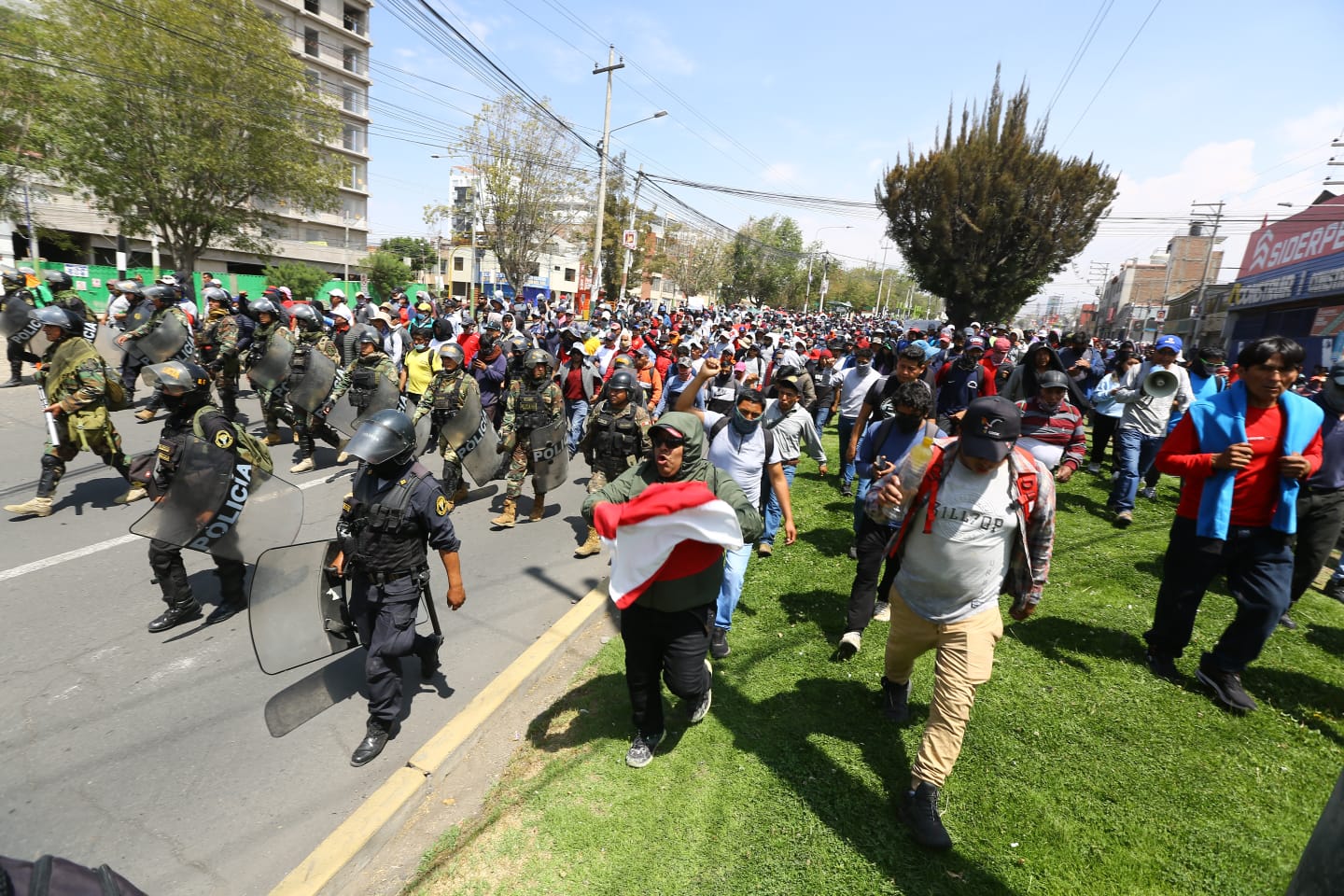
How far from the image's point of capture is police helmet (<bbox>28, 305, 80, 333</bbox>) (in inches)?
219

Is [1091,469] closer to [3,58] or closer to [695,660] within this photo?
[695,660]

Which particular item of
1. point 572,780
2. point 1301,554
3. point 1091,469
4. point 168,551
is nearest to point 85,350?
point 168,551

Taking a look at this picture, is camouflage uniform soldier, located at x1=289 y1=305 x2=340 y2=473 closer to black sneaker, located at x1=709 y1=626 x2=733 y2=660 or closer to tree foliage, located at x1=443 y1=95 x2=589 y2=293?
black sneaker, located at x1=709 y1=626 x2=733 y2=660

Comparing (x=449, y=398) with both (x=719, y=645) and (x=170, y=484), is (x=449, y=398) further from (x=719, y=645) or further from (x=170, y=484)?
(x=719, y=645)

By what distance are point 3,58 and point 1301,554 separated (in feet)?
89.5

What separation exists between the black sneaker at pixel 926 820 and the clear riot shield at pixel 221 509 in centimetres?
414

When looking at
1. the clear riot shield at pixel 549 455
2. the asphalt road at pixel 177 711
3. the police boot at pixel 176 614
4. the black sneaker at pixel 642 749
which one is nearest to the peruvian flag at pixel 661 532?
the black sneaker at pixel 642 749

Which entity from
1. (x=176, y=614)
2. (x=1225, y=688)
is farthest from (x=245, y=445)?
(x=1225, y=688)

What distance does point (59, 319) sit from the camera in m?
5.65

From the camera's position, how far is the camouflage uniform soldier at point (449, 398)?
6.58m

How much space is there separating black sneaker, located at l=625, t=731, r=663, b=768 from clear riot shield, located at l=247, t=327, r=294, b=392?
7.00 m

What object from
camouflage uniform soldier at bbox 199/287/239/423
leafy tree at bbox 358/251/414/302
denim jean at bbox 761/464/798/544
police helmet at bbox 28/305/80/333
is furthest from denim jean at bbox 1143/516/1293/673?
leafy tree at bbox 358/251/414/302

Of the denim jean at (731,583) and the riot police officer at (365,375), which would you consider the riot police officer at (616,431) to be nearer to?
the denim jean at (731,583)

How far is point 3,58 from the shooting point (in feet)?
54.9
